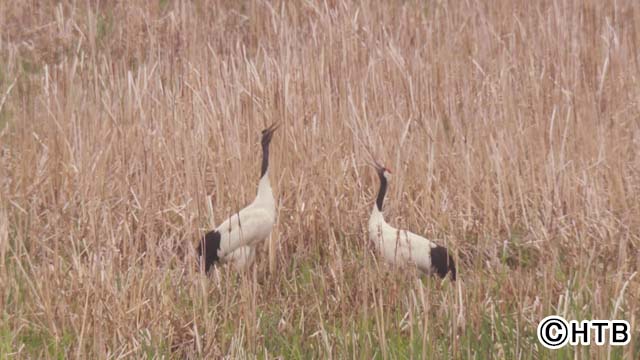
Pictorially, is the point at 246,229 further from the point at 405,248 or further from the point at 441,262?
the point at 441,262

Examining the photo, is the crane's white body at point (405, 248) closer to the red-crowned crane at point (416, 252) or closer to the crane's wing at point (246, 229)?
the red-crowned crane at point (416, 252)

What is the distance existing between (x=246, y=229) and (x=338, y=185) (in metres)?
0.70

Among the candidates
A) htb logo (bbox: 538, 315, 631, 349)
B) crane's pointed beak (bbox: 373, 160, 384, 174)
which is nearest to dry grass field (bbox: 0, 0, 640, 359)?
htb logo (bbox: 538, 315, 631, 349)

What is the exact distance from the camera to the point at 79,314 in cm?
394

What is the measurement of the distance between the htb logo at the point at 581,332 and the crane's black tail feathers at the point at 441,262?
2.49ft

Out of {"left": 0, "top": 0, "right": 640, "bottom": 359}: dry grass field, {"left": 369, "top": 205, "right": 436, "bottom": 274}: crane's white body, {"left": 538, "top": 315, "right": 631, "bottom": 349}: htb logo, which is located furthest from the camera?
{"left": 369, "top": 205, "right": 436, "bottom": 274}: crane's white body

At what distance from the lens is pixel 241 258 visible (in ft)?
14.8

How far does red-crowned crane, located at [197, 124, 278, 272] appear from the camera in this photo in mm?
4449

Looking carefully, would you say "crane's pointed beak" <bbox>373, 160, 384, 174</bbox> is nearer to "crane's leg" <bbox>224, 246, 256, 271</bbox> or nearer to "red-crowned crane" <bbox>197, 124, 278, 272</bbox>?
"red-crowned crane" <bbox>197, 124, 278, 272</bbox>

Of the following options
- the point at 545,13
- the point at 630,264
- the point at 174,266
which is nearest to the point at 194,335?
the point at 174,266

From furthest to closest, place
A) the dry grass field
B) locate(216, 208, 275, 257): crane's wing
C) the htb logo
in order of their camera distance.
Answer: locate(216, 208, 275, 257): crane's wing, the dry grass field, the htb logo

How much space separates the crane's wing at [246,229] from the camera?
175 inches

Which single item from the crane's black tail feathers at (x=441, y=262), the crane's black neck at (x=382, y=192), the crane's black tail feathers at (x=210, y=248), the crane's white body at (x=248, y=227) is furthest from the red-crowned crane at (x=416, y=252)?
the crane's black tail feathers at (x=210, y=248)

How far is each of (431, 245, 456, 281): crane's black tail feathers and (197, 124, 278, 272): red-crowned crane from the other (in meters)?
0.64
